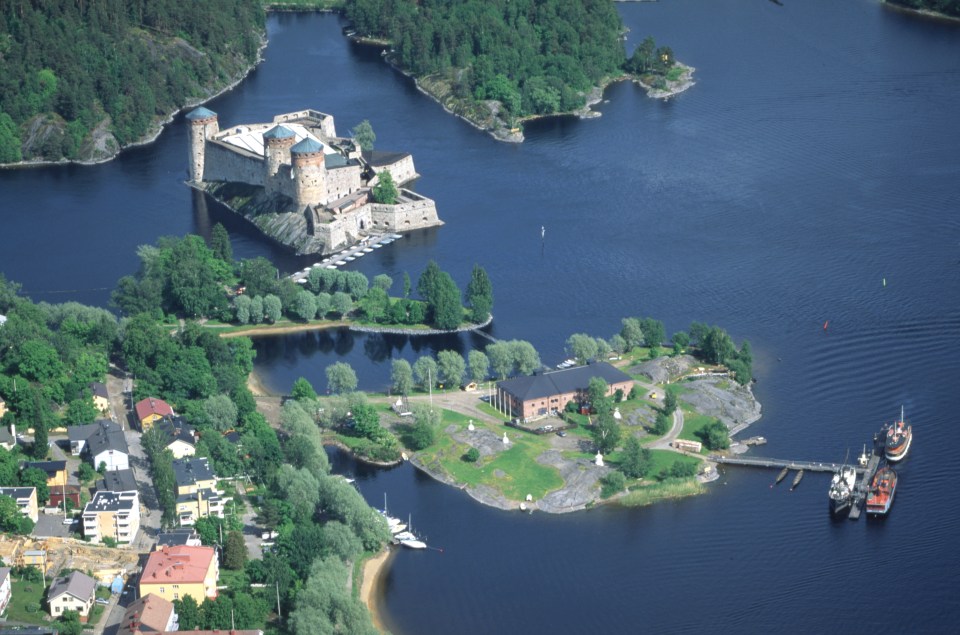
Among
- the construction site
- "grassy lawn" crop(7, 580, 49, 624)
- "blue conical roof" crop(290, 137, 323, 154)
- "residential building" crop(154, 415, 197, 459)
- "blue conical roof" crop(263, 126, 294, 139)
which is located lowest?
"grassy lawn" crop(7, 580, 49, 624)

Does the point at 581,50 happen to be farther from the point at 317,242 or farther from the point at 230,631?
the point at 230,631

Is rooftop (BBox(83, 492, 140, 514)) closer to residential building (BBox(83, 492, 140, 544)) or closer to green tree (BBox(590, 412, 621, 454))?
residential building (BBox(83, 492, 140, 544))

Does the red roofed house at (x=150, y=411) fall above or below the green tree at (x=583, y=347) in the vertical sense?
below

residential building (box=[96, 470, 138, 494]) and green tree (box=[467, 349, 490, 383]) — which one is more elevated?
green tree (box=[467, 349, 490, 383])

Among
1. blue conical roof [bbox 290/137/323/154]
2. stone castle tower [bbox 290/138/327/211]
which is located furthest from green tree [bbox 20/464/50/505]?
blue conical roof [bbox 290/137/323/154]

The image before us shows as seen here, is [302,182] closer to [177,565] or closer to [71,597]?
[177,565]

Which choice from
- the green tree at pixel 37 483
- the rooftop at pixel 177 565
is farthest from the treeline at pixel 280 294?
the rooftop at pixel 177 565

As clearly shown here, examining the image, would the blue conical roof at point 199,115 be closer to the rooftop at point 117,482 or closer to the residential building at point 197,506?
the rooftop at point 117,482
